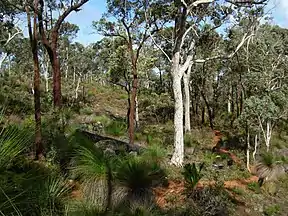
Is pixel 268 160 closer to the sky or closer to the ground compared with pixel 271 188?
closer to the sky

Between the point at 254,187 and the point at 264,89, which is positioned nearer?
the point at 254,187

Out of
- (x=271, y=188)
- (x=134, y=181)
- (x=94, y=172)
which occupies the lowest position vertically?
(x=271, y=188)

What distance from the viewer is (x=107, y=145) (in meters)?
11.5

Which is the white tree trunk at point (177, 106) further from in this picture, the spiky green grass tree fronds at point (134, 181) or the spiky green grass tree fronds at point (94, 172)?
the spiky green grass tree fronds at point (94, 172)

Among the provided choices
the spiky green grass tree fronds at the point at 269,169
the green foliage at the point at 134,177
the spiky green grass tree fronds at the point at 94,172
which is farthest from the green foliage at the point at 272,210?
the spiky green grass tree fronds at the point at 94,172

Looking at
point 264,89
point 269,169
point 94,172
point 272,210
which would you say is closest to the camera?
point 94,172

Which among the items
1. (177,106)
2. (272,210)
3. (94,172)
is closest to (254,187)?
(272,210)

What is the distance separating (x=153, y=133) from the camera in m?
22.9

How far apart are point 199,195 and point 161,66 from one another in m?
30.1

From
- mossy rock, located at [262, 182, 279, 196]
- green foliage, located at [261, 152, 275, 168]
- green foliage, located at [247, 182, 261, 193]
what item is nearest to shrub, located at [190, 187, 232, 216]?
green foliage, located at [247, 182, 261, 193]

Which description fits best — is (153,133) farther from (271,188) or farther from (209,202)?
(209,202)

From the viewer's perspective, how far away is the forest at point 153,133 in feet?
12.2

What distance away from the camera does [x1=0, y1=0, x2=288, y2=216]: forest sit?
371cm

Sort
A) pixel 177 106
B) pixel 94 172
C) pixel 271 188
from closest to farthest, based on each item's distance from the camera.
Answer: pixel 94 172, pixel 271 188, pixel 177 106
